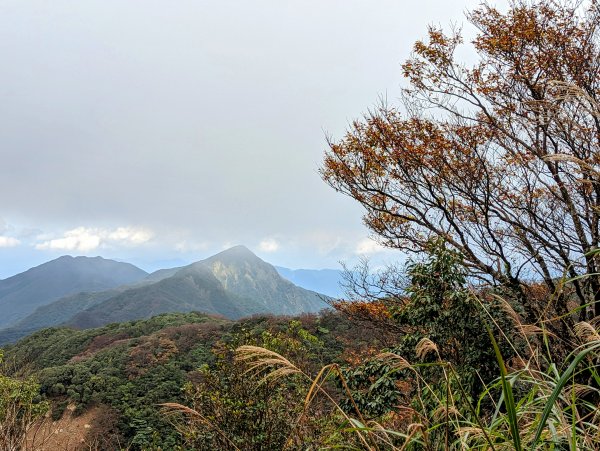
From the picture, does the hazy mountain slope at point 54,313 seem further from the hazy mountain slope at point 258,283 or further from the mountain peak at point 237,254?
the mountain peak at point 237,254

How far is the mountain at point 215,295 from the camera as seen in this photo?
3423 inches

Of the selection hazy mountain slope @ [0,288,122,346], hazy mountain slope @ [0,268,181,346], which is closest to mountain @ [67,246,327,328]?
hazy mountain slope @ [0,268,181,346]

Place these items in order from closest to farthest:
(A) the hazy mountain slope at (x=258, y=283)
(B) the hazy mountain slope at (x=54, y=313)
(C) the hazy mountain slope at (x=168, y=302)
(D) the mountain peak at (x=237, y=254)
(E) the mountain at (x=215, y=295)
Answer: (C) the hazy mountain slope at (x=168, y=302) → (E) the mountain at (x=215, y=295) → (B) the hazy mountain slope at (x=54, y=313) → (A) the hazy mountain slope at (x=258, y=283) → (D) the mountain peak at (x=237, y=254)

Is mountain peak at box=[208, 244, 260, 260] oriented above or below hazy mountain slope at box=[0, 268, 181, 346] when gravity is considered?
above

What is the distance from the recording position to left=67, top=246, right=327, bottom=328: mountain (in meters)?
86.9

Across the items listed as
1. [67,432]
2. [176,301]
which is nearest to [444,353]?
[67,432]

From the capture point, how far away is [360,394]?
15.5 feet

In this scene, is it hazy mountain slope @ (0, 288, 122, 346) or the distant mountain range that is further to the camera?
hazy mountain slope @ (0, 288, 122, 346)

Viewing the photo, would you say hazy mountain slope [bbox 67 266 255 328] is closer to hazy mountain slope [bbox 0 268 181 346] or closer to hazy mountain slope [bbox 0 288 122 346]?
hazy mountain slope [bbox 0 268 181 346]

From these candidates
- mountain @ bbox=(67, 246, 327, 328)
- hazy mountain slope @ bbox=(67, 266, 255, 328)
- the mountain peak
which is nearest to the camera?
hazy mountain slope @ bbox=(67, 266, 255, 328)

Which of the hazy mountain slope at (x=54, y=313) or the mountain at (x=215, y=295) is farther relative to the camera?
the hazy mountain slope at (x=54, y=313)

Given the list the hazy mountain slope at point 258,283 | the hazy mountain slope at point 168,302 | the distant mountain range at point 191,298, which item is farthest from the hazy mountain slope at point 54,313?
the hazy mountain slope at point 258,283

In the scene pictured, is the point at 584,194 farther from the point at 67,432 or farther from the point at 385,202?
the point at 67,432

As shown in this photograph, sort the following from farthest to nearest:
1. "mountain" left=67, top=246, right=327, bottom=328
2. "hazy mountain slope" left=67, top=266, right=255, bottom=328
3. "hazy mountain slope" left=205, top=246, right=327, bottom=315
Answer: "hazy mountain slope" left=205, top=246, right=327, bottom=315 < "mountain" left=67, top=246, right=327, bottom=328 < "hazy mountain slope" left=67, top=266, right=255, bottom=328
